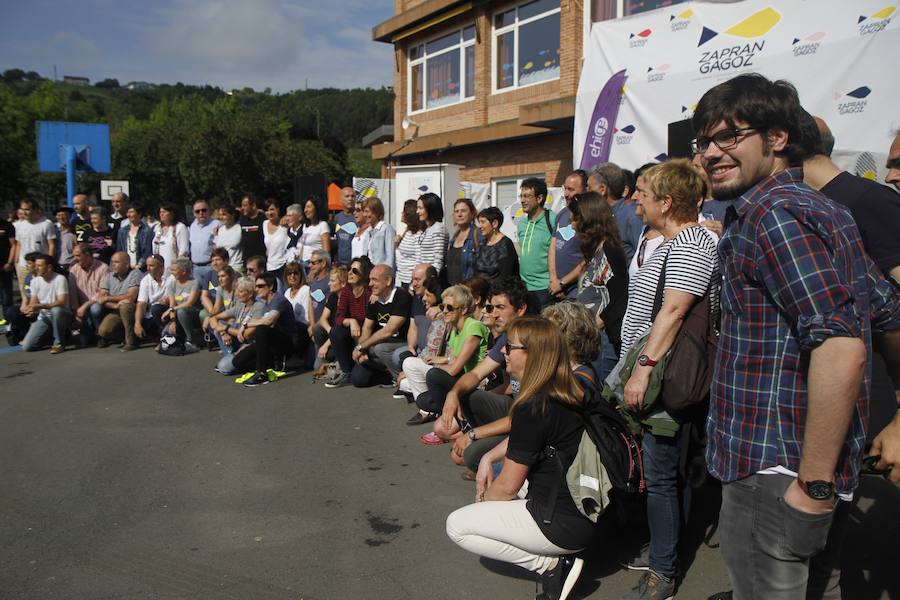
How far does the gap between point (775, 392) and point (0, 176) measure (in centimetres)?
4319

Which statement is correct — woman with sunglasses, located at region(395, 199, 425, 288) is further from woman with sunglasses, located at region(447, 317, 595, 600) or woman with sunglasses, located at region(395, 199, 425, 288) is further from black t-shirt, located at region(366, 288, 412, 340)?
woman with sunglasses, located at region(447, 317, 595, 600)

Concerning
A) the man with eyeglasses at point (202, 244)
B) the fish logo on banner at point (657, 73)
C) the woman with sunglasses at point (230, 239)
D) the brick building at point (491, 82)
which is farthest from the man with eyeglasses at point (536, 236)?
the brick building at point (491, 82)

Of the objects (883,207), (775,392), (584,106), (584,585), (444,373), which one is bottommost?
(584,585)

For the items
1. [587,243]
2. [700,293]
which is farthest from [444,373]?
[700,293]

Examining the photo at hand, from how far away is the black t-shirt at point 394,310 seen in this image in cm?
730

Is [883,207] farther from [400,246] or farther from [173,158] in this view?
[173,158]

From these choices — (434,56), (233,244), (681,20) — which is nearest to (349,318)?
(233,244)

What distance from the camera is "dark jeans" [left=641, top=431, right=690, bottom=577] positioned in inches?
123

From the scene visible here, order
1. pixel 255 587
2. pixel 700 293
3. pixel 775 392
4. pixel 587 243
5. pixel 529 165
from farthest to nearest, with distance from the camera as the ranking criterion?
pixel 529 165 → pixel 587 243 → pixel 255 587 → pixel 700 293 → pixel 775 392

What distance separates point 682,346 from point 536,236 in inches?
150

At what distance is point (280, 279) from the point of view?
9.65m

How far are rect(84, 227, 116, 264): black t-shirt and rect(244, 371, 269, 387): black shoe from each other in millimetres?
5167

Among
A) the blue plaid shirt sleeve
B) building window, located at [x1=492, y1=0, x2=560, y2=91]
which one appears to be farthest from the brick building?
the blue plaid shirt sleeve

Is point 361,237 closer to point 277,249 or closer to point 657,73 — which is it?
point 277,249
